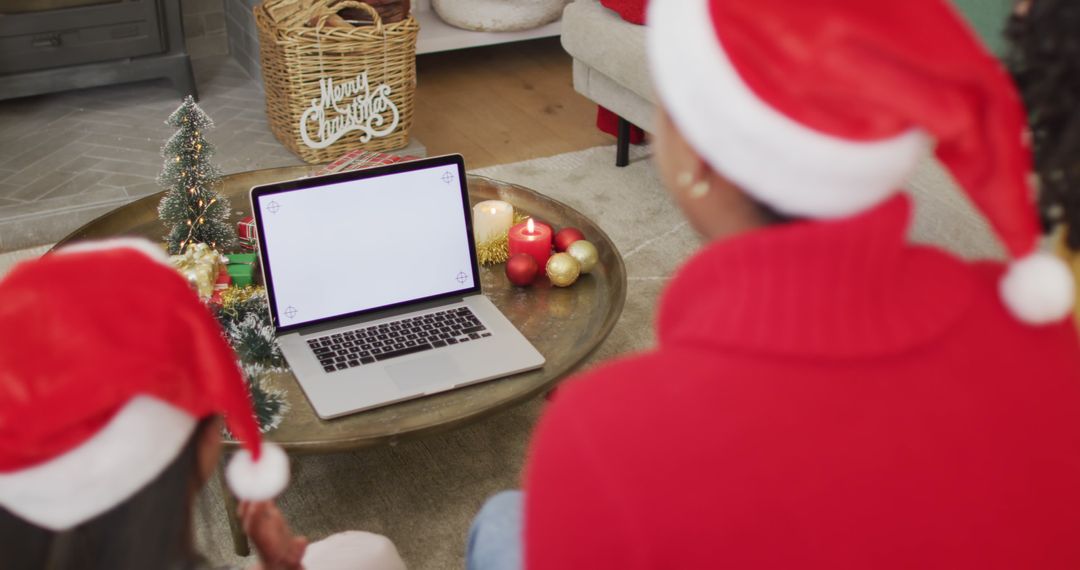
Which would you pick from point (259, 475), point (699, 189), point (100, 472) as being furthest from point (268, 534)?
point (699, 189)

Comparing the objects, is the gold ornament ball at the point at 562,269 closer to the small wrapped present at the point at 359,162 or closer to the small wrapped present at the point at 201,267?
the small wrapped present at the point at 359,162

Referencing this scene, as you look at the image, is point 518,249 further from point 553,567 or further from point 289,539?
point 553,567

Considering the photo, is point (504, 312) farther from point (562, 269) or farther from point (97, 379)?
point (97, 379)

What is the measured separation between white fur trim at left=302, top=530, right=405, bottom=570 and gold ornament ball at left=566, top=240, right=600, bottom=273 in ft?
2.10

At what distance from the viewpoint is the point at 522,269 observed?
176cm

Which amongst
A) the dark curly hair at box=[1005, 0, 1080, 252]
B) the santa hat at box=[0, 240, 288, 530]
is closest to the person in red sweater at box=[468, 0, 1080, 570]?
the dark curly hair at box=[1005, 0, 1080, 252]

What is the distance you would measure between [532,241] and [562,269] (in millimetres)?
A: 85

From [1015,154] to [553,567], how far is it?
1.42 feet

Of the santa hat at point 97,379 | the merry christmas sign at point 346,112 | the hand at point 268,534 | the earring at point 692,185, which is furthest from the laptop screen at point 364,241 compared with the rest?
the merry christmas sign at point 346,112

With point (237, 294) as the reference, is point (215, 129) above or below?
below

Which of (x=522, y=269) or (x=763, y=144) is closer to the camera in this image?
(x=763, y=144)

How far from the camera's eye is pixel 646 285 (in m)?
2.45

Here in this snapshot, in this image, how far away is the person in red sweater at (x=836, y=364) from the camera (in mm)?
686

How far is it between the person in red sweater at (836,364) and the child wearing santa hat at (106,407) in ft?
1.10
